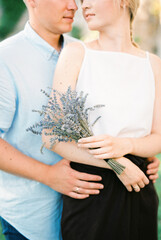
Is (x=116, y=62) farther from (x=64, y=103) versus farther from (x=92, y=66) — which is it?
(x=64, y=103)

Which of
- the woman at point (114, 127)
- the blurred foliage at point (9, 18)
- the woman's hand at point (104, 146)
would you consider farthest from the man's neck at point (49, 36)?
the blurred foliage at point (9, 18)

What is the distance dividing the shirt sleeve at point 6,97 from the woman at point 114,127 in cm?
25

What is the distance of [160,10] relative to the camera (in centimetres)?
1045

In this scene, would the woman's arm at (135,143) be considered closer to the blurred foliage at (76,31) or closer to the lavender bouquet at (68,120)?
the lavender bouquet at (68,120)

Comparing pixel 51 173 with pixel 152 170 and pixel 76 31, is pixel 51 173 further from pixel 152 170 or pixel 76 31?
pixel 76 31

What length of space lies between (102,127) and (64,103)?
1.08ft

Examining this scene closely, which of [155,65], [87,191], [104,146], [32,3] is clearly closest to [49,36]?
[32,3]

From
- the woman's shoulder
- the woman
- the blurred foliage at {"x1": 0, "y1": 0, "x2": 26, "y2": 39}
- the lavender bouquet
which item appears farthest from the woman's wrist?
the blurred foliage at {"x1": 0, "y1": 0, "x2": 26, "y2": 39}

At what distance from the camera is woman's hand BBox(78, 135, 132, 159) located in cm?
150

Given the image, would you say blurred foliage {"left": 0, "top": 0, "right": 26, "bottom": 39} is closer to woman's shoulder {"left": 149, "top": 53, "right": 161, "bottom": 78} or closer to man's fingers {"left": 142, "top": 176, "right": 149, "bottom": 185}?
woman's shoulder {"left": 149, "top": 53, "right": 161, "bottom": 78}

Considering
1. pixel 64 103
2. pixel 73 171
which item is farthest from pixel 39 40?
pixel 73 171

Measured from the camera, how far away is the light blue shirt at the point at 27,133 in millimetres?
1792

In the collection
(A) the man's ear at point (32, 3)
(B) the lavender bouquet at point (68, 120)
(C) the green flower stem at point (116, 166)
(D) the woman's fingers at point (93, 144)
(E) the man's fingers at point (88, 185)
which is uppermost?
(A) the man's ear at point (32, 3)

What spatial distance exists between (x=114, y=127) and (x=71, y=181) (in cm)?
37
